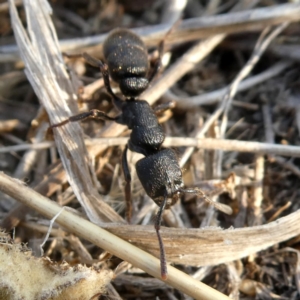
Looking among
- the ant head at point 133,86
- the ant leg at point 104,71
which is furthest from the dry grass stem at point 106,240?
the ant head at point 133,86

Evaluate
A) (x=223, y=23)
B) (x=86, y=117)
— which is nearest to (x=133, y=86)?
(x=86, y=117)

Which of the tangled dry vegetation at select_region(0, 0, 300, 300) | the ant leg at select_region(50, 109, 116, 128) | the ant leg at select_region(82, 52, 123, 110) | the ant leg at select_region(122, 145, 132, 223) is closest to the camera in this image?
the tangled dry vegetation at select_region(0, 0, 300, 300)

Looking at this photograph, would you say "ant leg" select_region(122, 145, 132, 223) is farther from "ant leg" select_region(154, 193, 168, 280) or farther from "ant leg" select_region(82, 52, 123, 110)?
"ant leg" select_region(82, 52, 123, 110)

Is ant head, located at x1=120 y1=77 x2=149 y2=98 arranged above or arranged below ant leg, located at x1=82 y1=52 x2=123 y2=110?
above

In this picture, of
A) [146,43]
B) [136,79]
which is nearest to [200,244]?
[136,79]

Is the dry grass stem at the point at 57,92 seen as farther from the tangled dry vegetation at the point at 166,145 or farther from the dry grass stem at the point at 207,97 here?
the dry grass stem at the point at 207,97

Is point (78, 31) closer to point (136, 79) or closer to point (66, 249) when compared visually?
point (136, 79)

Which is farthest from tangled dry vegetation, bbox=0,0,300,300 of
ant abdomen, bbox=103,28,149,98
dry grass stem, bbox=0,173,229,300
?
ant abdomen, bbox=103,28,149,98

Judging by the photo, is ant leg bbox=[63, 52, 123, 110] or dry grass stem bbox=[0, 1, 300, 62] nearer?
ant leg bbox=[63, 52, 123, 110]
